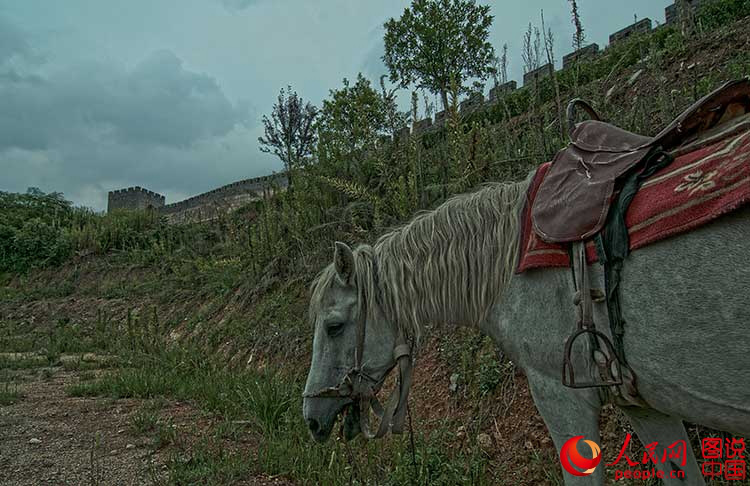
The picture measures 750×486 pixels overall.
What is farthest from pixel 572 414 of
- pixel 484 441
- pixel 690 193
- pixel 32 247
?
pixel 32 247

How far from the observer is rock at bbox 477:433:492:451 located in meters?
2.85

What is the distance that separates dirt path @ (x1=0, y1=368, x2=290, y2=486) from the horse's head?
1111 millimetres

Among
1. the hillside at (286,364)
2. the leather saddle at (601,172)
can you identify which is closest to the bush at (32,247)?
the hillside at (286,364)

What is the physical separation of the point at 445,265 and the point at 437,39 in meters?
18.7

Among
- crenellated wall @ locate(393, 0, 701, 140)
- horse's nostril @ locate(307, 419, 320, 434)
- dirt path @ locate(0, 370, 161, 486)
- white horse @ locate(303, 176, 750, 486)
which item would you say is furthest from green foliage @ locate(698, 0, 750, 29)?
Answer: dirt path @ locate(0, 370, 161, 486)

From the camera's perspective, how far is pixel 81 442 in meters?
3.36

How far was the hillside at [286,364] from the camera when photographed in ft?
9.08

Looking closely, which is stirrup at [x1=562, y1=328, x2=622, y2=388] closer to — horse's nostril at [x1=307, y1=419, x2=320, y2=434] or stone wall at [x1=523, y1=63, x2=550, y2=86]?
horse's nostril at [x1=307, y1=419, x2=320, y2=434]

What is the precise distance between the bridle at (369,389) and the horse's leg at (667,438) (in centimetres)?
88

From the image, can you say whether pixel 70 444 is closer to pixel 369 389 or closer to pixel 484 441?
pixel 369 389

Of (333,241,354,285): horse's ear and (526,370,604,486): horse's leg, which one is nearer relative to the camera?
(526,370,604,486): horse's leg

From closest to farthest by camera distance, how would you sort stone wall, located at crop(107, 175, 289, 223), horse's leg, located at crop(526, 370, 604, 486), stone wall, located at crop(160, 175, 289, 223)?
horse's leg, located at crop(526, 370, 604, 486)
stone wall, located at crop(107, 175, 289, 223)
stone wall, located at crop(160, 175, 289, 223)

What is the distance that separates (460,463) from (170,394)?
332 cm

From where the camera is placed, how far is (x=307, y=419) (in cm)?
200
